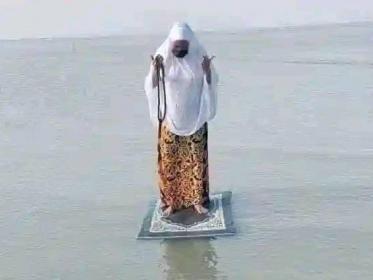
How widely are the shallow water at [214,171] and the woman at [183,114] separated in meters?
0.34

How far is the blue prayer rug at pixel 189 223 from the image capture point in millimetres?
5375

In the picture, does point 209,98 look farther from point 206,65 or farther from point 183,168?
point 183,168

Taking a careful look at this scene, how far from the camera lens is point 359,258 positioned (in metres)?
4.92

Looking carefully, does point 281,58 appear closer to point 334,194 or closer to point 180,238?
point 334,194

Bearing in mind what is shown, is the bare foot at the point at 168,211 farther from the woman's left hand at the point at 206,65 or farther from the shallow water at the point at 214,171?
the woman's left hand at the point at 206,65

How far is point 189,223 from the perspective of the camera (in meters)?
5.54

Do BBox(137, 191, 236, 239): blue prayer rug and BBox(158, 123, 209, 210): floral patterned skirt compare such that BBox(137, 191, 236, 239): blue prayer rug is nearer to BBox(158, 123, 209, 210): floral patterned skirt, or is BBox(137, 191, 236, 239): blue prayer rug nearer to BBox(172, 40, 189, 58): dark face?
BBox(158, 123, 209, 210): floral patterned skirt

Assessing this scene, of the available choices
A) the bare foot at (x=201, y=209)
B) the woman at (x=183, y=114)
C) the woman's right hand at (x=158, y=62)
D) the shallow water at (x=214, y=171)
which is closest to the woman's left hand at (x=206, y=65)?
the woman at (x=183, y=114)

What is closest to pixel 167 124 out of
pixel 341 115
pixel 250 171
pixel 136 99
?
pixel 250 171

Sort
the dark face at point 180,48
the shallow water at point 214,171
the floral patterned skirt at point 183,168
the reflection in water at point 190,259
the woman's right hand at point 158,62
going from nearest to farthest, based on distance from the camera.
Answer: the reflection in water at point 190,259
the shallow water at point 214,171
the dark face at point 180,48
the woman's right hand at point 158,62
the floral patterned skirt at point 183,168

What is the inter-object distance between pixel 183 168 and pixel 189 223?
15.1 inches

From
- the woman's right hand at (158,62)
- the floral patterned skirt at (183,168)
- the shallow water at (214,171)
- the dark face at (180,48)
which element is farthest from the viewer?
the floral patterned skirt at (183,168)

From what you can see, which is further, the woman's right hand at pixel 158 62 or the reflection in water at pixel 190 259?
the woman's right hand at pixel 158 62

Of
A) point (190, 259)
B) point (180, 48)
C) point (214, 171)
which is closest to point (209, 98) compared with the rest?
point (180, 48)
